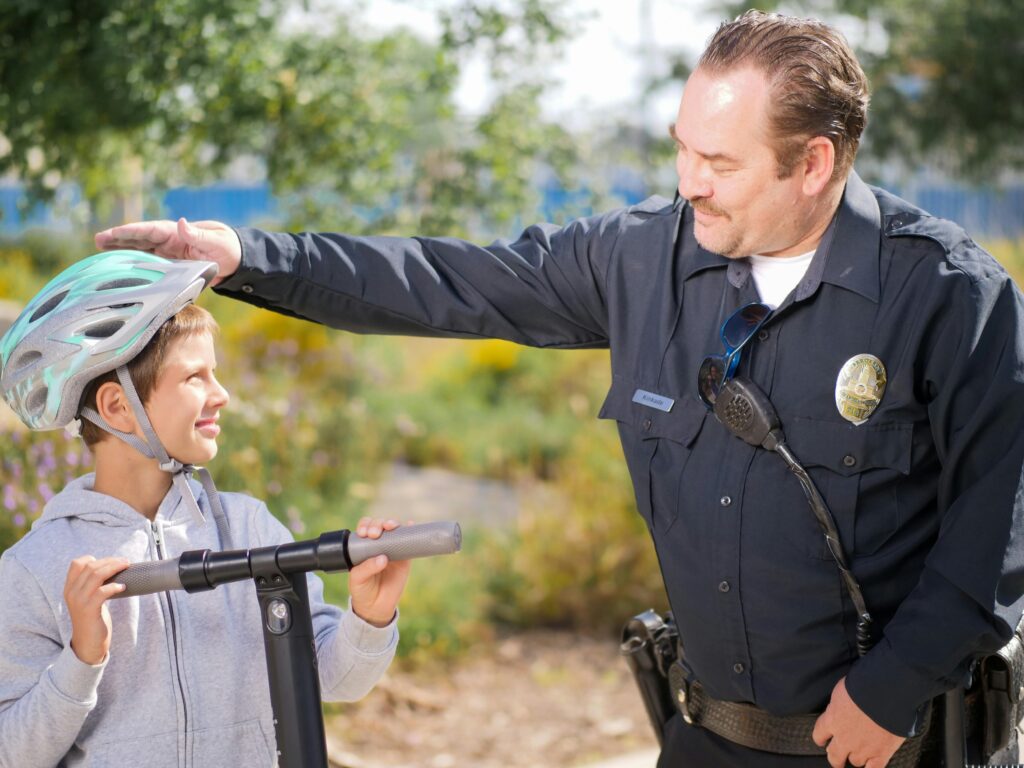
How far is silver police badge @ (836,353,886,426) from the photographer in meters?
2.42

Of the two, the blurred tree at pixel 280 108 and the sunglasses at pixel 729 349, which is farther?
the blurred tree at pixel 280 108

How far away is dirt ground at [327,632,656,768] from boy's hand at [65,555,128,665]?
2545mm

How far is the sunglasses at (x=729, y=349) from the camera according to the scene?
2541 millimetres

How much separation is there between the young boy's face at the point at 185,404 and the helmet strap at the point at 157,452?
22 millimetres

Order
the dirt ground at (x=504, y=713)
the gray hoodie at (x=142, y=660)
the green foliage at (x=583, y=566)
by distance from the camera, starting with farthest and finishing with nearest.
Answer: the green foliage at (x=583, y=566) < the dirt ground at (x=504, y=713) < the gray hoodie at (x=142, y=660)

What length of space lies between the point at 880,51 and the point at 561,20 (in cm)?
637

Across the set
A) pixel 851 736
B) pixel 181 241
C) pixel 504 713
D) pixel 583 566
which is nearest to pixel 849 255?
A: pixel 851 736

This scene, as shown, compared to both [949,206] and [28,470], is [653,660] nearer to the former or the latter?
[28,470]

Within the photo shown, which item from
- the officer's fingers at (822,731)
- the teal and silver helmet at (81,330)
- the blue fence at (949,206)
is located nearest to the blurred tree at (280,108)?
the teal and silver helmet at (81,330)

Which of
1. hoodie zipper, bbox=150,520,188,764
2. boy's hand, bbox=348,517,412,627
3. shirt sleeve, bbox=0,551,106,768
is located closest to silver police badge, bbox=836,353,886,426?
boy's hand, bbox=348,517,412,627

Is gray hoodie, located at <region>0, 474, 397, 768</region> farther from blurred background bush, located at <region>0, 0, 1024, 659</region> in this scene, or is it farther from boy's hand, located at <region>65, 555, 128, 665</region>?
blurred background bush, located at <region>0, 0, 1024, 659</region>

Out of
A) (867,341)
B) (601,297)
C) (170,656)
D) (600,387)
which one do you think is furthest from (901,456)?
(600,387)

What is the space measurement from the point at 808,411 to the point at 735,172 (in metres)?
0.50

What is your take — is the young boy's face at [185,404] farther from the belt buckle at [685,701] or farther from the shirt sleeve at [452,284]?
the belt buckle at [685,701]
